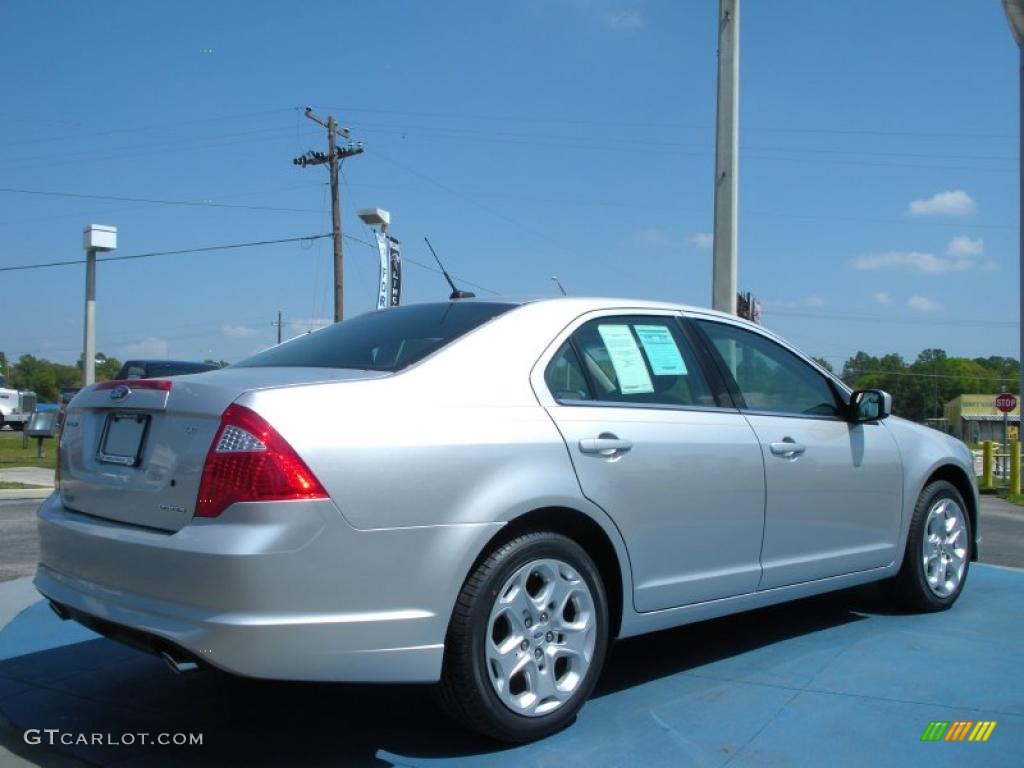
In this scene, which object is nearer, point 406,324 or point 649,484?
point 649,484

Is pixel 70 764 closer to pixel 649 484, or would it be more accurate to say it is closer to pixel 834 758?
pixel 649 484

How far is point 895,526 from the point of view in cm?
483

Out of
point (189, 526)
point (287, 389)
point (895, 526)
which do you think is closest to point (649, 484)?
point (287, 389)

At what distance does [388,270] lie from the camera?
17.6 meters

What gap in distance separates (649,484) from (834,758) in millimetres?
1113

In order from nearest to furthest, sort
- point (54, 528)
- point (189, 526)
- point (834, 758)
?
point (189, 526)
point (834, 758)
point (54, 528)

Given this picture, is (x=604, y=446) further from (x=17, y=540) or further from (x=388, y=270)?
(x=388, y=270)

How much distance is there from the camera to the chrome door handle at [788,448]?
4.13 m

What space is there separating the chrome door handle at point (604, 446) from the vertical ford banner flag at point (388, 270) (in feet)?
46.6

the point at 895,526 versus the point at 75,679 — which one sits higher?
the point at 895,526

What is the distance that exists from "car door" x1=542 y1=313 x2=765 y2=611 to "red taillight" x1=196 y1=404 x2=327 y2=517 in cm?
101

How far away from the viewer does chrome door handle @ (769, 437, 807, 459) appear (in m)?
4.13

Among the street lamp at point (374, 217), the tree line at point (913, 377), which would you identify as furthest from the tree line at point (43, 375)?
the street lamp at point (374, 217)

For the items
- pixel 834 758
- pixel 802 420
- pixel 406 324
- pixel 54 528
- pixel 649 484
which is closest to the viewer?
pixel 834 758
